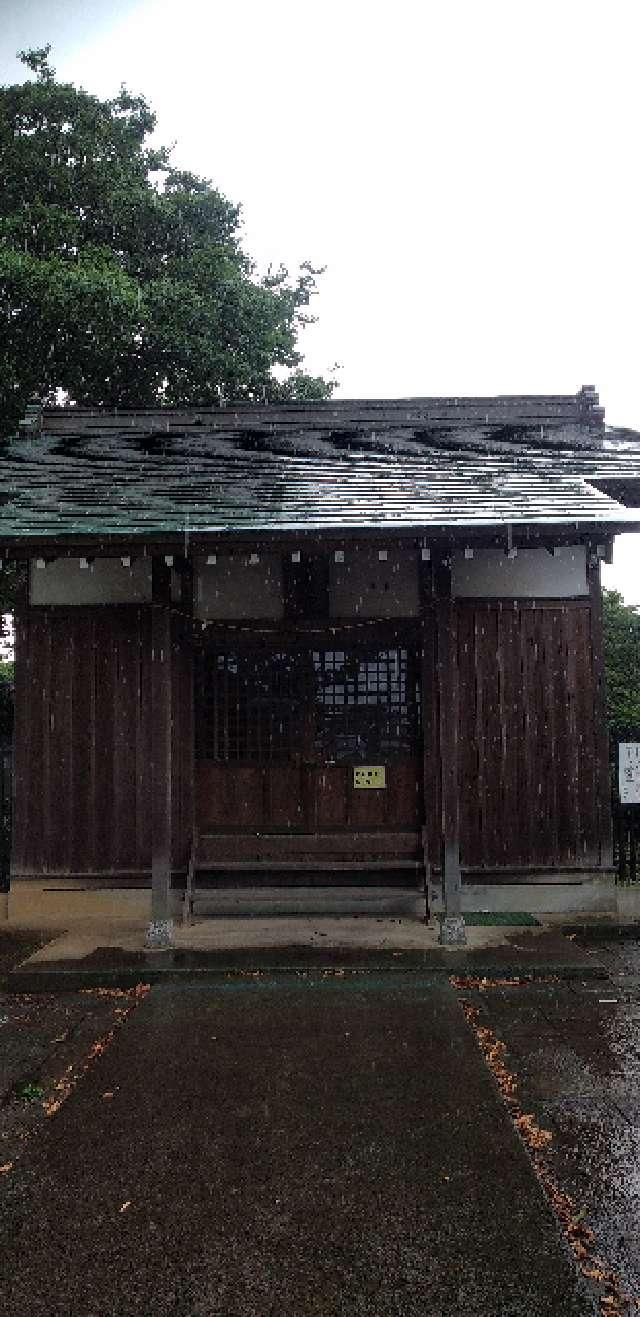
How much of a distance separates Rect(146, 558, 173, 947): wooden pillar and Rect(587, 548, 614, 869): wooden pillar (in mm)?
4348

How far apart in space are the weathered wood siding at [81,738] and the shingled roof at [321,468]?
1.50 meters

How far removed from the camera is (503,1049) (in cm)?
496

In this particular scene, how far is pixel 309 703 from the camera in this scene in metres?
8.24

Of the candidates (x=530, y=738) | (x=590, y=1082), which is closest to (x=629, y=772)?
(x=530, y=738)

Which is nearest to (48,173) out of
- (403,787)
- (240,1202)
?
(403,787)

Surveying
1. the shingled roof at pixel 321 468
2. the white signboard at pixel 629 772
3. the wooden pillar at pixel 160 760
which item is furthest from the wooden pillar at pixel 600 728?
the wooden pillar at pixel 160 760

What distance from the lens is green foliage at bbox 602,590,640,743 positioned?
1086 centimetres

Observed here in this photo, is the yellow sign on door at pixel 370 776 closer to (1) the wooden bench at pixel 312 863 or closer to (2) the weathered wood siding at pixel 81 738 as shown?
(1) the wooden bench at pixel 312 863

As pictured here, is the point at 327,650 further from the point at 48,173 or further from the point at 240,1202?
the point at 48,173

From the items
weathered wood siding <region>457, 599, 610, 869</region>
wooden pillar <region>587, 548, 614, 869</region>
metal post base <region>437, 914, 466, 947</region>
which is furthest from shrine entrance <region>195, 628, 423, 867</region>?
wooden pillar <region>587, 548, 614, 869</region>

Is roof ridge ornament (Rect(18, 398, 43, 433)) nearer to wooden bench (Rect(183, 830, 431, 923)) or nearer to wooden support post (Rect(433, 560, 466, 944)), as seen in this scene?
wooden bench (Rect(183, 830, 431, 923))

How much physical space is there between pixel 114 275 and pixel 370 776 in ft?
32.3

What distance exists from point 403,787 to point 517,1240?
519 cm

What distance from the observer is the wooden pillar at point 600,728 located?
831cm
